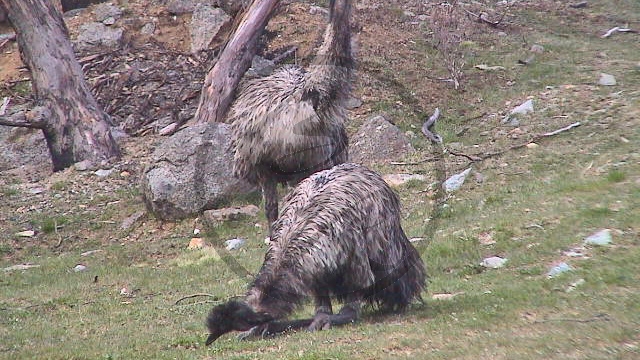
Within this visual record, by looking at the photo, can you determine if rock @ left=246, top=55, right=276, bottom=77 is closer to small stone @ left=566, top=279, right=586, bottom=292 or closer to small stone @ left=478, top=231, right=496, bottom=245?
small stone @ left=478, top=231, right=496, bottom=245

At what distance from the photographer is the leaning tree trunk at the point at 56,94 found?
16.8 metres

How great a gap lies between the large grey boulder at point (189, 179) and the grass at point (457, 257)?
23 cm

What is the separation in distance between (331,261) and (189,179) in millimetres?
7502

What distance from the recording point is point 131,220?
47.8 ft

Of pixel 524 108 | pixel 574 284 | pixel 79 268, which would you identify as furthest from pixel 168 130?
pixel 574 284

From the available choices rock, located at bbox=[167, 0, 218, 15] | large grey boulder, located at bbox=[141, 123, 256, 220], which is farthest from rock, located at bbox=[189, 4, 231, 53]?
large grey boulder, located at bbox=[141, 123, 256, 220]

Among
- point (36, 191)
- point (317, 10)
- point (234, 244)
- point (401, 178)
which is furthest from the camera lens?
point (317, 10)

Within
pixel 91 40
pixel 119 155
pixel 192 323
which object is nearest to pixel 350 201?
pixel 192 323

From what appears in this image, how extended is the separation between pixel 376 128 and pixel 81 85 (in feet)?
17.8

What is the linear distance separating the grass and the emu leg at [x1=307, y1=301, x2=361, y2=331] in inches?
4.3

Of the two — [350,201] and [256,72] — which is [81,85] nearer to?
[256,72]

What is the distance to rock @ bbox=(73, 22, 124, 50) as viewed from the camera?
20.6 metres

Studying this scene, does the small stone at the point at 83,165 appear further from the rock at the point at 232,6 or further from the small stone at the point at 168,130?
the rock at the point at 232,6

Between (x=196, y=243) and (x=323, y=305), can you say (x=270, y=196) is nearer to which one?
(x=196, y=243)
